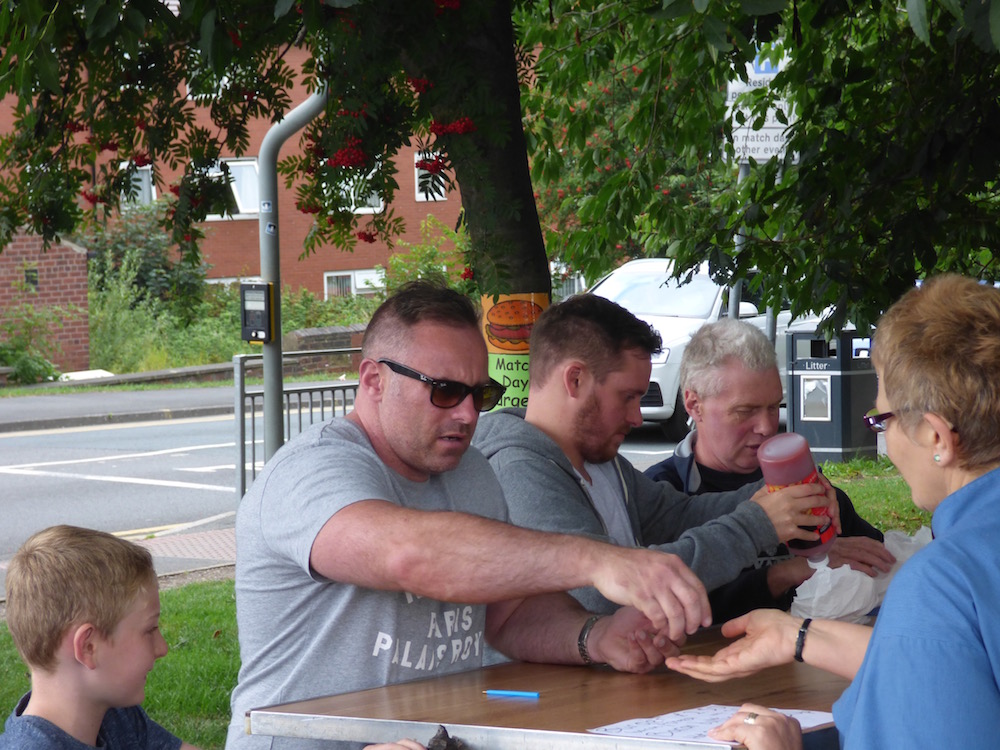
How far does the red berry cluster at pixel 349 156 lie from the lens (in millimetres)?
4078

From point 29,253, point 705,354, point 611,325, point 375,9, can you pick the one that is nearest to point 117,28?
point 375,9

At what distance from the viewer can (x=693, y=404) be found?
4.32 meters

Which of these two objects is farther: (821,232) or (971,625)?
(821,232)

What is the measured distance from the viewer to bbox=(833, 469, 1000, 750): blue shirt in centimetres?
170

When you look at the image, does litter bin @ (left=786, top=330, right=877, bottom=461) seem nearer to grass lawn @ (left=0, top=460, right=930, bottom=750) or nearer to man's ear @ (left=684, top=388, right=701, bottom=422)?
grass lawn @ (left=0, top=460, right=930, bottom=750)

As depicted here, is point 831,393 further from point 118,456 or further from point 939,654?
point 939,654

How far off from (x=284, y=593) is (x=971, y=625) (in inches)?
57.1

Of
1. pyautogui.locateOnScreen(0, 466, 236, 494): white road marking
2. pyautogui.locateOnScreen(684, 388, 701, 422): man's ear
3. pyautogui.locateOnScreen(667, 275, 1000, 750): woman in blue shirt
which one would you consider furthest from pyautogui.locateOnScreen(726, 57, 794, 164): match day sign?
pyautogui.locateOnScreen(0, 466, 236, 494): white road marking

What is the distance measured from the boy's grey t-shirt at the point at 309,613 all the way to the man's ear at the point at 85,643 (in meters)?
0.31

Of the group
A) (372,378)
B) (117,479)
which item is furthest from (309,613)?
(117,479)

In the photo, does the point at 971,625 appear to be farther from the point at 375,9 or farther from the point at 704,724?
the point at 375,9

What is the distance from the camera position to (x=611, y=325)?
358 centimetres

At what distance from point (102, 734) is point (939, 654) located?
1.77 meters

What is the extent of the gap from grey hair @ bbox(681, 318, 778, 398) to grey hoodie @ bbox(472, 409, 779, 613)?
51 cm
